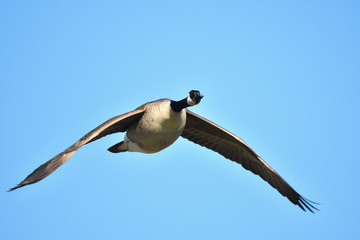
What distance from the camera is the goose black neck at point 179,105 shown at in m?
9.64

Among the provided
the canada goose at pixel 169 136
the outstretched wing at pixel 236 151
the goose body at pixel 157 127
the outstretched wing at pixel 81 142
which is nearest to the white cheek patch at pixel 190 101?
the canada goose at pixel 169 136

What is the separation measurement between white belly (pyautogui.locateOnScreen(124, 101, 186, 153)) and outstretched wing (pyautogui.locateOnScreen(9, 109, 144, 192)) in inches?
10.2

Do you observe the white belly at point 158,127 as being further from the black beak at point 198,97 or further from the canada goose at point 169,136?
the black beak at point 198,97

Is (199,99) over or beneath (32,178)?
over

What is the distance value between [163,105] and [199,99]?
88 centimetres

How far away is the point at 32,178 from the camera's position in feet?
27.0

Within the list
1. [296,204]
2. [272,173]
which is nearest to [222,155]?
A: [272,173]

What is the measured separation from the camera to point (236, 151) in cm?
1222

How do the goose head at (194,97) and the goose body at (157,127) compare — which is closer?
the goose head at (194,97)

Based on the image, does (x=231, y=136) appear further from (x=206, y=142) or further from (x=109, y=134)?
(x=109, y=134)

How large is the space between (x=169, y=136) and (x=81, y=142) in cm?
189

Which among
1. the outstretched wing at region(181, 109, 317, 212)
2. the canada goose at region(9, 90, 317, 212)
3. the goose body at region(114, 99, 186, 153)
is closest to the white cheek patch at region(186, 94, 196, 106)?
the canada goose at region(9, 90, 317, 212)

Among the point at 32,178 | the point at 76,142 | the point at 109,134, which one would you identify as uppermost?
the point at 109,134

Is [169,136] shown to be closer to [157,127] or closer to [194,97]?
[157,127]
